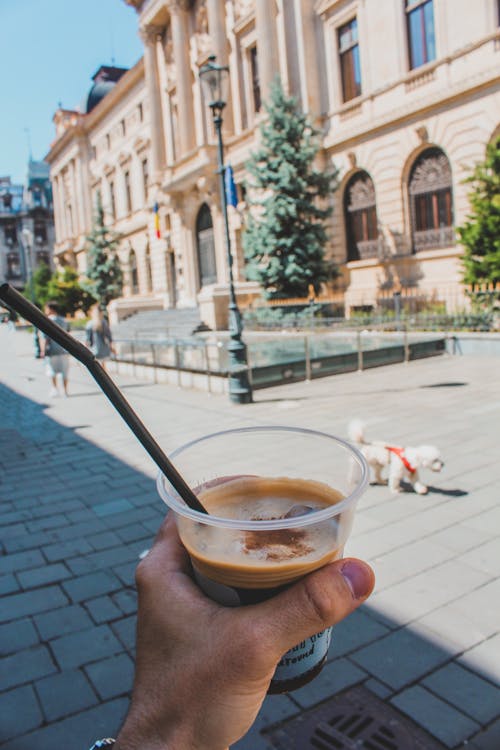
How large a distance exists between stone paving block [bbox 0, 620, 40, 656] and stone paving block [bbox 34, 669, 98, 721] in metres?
0.38

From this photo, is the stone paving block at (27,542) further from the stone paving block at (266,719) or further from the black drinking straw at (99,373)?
the black drinking straw at (99,373)

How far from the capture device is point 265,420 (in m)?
8.64

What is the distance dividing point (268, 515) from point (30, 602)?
3.04 meters

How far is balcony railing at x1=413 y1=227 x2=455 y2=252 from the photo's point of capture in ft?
66.3

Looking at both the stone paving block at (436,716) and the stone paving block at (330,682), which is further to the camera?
the stone paving block at (330,682)

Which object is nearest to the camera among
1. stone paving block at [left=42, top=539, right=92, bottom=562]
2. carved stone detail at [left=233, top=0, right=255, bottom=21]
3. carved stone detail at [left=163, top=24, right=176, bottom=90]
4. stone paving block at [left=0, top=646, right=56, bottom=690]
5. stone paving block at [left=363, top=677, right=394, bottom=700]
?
stone paving block at [left=363, top=677, right=394, bottom=700]

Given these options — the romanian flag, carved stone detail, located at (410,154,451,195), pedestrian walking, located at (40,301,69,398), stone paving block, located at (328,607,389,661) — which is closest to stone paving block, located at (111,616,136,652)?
stone paving block, located at (328,607,389,661)

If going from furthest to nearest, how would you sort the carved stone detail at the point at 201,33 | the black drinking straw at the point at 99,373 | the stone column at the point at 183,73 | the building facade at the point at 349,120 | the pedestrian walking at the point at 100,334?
the stone column at the point at 183,73 → the carved stone detail at the point at 201,33 → the building facade at the point at 349,120 → the pedestrian walking at the point at 100,334 → the black drinking straw at the point at 99,373

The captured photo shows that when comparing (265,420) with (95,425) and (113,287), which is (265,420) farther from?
(113,287)

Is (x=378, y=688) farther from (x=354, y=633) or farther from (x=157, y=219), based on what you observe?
(x=157, y=219)

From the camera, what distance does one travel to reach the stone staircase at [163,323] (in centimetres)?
2456

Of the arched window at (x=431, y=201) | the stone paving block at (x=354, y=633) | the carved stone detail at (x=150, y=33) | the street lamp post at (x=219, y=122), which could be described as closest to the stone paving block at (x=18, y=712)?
the stone paving block at (x=354, y=633)

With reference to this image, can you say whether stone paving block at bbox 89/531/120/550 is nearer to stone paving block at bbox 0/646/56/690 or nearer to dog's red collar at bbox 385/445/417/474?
stone paving block at bbox 0/646/56/690

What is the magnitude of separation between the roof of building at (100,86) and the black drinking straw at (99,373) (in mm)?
59572
